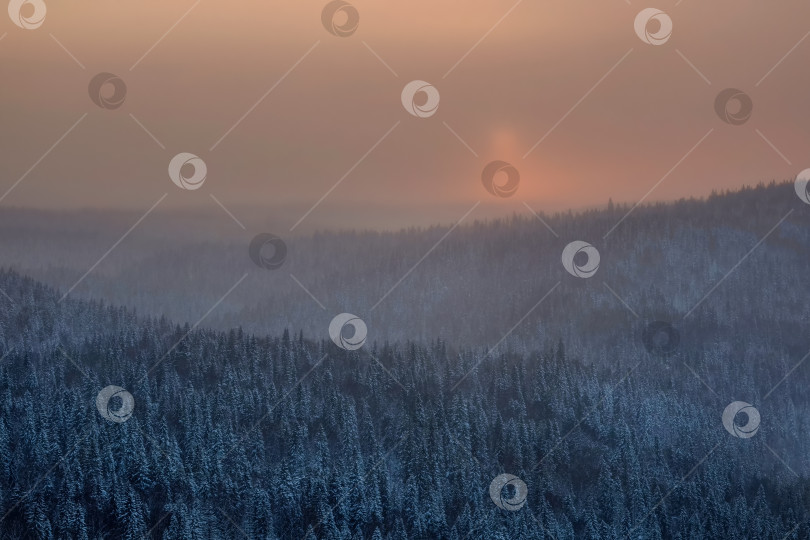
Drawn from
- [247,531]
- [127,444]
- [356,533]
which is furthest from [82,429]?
[356,533]

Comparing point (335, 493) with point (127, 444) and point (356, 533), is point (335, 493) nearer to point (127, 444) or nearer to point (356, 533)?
point (356, 533)

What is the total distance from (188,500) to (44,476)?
81.4 feet

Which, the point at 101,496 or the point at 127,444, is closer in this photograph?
the point at 101,496

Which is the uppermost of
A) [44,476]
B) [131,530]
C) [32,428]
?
[32,428]

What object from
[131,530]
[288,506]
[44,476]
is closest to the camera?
[131,530]

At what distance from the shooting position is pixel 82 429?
198750mm

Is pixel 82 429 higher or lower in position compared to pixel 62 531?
higher

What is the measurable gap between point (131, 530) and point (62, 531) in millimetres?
10818

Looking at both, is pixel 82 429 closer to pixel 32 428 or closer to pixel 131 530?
pixel 32 428

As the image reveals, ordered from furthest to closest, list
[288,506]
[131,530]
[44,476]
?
[288,506] → [44,476] → [131,530]

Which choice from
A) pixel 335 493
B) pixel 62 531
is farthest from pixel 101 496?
pixel 335 493

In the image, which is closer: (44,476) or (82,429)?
(44,476)

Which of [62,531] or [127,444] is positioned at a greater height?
[127,444]

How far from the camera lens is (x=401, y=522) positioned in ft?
656
